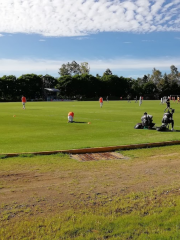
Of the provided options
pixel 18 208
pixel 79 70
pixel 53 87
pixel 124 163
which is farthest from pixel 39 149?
pixel 79 70

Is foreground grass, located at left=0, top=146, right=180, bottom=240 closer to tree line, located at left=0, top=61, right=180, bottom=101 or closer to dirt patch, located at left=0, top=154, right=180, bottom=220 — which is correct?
dirt patch, located at left=0, top=154, right=180, bottom=220

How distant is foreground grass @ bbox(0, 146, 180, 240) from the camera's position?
170 inches

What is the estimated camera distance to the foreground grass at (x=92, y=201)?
4.33m

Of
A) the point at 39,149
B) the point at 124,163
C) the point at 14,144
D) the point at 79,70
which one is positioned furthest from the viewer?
the point at 79,70

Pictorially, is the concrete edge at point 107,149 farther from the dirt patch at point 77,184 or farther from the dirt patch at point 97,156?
the dirt patch at point 77,184

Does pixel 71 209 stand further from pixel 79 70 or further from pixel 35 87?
pixel 79 70

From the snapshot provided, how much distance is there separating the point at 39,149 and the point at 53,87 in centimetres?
10921

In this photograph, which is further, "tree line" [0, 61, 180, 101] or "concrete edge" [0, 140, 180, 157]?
"tree line" [0, 61, 180, 101]

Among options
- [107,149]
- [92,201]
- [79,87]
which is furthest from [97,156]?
[79,87]

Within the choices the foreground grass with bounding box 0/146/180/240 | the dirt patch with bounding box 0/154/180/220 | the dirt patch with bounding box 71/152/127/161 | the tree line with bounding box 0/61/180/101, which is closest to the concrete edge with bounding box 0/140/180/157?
the dirt patch with bounding box 71/152/127/161

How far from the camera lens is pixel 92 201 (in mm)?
5504

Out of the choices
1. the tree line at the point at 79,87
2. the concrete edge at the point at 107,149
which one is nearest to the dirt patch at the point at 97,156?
the concrete edge at the point at 107,149

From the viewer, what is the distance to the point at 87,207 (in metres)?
5.23

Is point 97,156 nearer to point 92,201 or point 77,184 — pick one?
point 77,184
